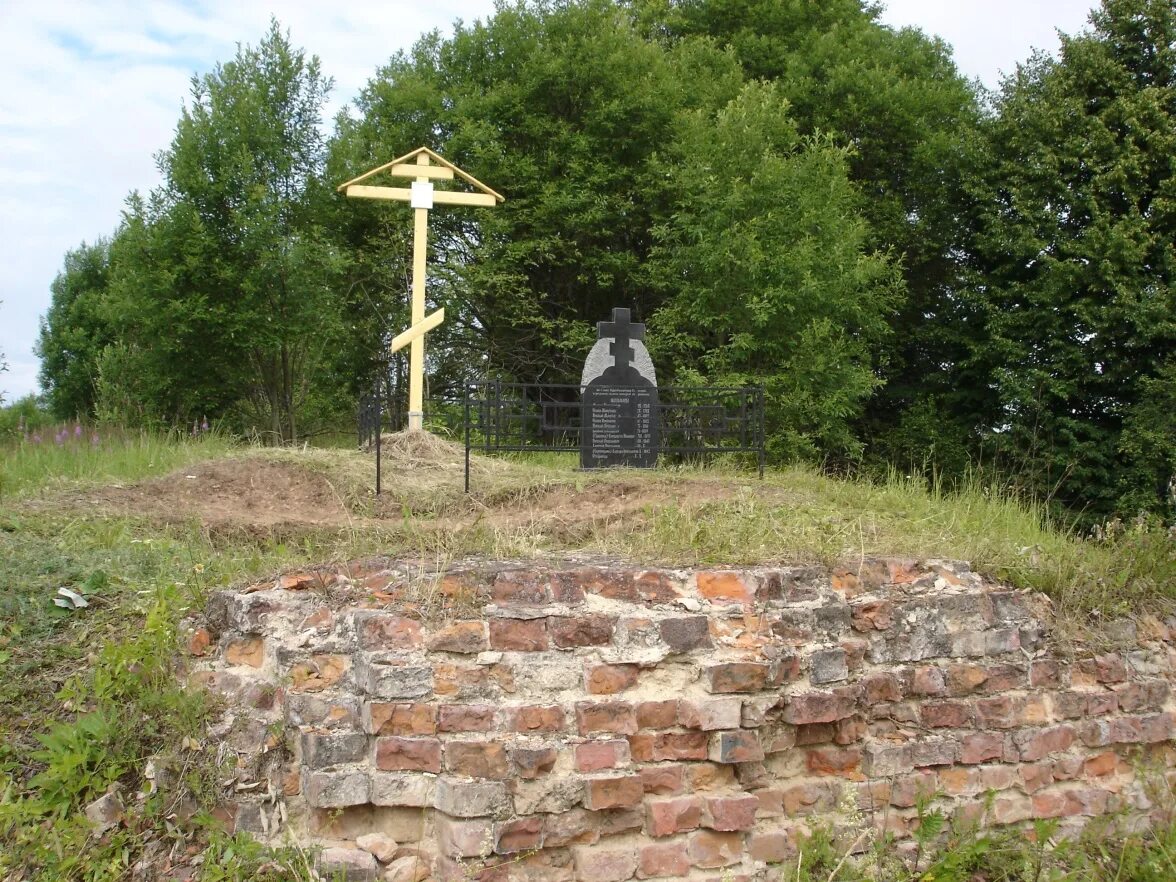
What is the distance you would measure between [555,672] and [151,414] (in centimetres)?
1293

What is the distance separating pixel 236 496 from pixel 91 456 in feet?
8.12

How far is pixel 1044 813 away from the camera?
4.59 metres

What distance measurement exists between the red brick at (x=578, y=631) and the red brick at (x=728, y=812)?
0.79m

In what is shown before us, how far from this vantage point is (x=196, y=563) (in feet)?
17.1

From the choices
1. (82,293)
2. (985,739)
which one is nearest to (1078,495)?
(985,739)

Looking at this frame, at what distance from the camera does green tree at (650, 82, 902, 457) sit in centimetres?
1526

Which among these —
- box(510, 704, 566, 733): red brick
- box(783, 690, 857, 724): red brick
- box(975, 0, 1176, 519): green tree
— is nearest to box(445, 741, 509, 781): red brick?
box(510, 704, 566, 733): red brick

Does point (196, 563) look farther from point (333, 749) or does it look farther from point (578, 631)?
point (578, 631)

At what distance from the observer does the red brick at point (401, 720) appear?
147 inches

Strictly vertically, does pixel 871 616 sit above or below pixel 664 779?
above

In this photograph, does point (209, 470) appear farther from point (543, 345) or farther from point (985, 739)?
point (543, 345)

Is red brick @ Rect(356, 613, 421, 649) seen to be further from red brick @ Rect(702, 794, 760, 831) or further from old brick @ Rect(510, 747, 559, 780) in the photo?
red brick @ Rect(702, 794, 760, 831)

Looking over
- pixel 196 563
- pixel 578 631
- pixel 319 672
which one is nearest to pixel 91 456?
pixel 196 563

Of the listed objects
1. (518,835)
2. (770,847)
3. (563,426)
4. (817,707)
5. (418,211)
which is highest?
(418,211)
